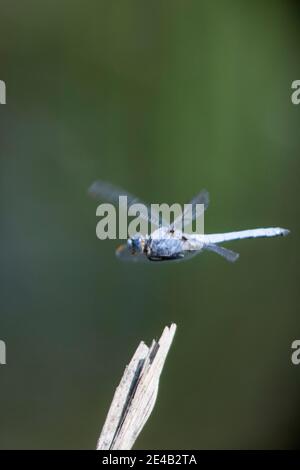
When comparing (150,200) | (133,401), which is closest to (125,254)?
(133,401)

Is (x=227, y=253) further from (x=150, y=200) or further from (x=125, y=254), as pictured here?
(x=150, y=200)

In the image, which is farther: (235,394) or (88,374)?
(235,394)

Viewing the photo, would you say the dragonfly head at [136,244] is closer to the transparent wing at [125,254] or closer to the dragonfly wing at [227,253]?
the transparent wing at [125,254]

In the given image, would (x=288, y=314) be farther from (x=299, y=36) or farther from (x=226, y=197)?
(x=299, y=36)

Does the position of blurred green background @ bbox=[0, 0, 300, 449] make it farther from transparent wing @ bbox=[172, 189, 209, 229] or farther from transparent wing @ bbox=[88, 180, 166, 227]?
transparent wing @ bbox=[88, 180, 166, 227]

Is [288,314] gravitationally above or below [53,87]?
below
